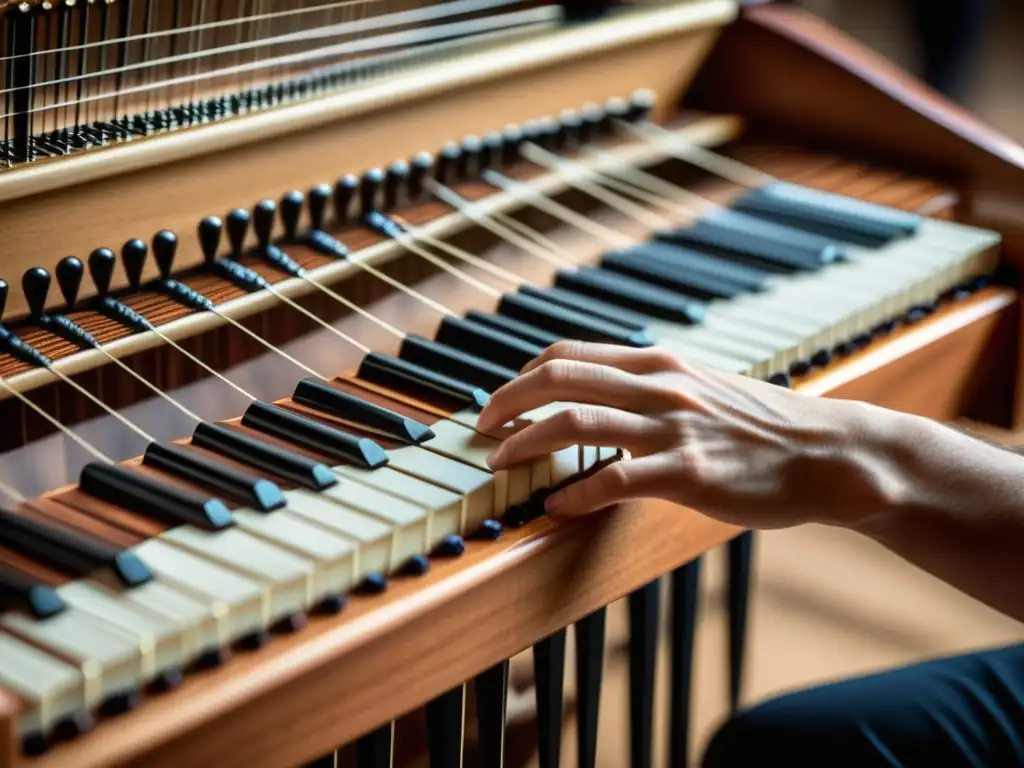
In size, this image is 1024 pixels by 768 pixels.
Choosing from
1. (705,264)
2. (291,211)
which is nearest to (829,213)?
(705,264)

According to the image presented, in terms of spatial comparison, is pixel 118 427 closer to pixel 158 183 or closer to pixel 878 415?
pixel 158 183

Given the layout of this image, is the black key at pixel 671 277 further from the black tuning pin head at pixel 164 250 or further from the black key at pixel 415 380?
the black tuning pin head at pixel 164 250

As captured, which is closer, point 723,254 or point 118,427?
point 118,427

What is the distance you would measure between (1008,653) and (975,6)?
2.74m

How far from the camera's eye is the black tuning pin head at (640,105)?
5.93ft

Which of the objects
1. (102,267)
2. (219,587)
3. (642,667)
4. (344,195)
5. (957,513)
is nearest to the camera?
(219,587)

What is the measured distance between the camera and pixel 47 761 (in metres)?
0.75

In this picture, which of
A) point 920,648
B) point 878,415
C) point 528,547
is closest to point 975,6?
point 920,648

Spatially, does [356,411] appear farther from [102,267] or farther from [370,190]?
[370,190]

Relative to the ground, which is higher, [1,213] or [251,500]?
[1,213]

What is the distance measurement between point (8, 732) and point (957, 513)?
2.57 ft

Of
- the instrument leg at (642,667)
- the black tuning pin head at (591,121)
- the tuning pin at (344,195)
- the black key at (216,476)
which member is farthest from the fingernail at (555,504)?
the black tuning pin head at (591,121)

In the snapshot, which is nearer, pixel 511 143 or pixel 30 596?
pixel 30 596

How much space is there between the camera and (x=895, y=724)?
3.70 ft
